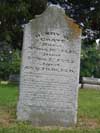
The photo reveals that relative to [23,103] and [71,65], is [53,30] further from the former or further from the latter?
[23,103]

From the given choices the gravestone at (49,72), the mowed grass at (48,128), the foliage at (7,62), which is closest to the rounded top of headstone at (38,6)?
the mowed grass at (48,128)

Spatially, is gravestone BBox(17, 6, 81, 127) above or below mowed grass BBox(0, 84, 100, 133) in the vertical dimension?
above

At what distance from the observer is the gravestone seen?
11.2 metres

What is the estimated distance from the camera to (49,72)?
36.9ft

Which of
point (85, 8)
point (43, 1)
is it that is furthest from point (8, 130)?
point (85, 8)

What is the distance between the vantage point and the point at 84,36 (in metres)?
30.3

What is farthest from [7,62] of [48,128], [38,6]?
[48,128]

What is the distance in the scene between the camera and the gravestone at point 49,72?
1120cm

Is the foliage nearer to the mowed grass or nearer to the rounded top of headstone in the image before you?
the rounded top of headstone

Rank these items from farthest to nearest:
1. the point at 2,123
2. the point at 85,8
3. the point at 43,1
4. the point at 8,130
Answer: the point at 85,8, the point at 43,1, the point at 2,123, the point at 8,130

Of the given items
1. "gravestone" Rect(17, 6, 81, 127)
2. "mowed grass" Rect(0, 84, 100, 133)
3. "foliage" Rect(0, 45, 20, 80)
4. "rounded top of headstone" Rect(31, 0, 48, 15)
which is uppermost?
"rounded top of headstone" Rect(31, 0, 48, 15)

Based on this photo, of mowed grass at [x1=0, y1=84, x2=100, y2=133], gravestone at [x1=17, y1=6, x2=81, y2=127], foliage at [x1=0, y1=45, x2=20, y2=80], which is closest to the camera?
mowed grass at [x1=0, y1=84, x2=100, y2=133]

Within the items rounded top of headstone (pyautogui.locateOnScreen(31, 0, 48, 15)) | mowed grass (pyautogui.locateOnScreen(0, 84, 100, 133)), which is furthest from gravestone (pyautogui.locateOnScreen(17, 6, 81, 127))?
rounded top of headstone (pyautogui.locateOnScreen(31, 0, 48, 15))

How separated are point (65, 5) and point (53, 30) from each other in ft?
62.3
